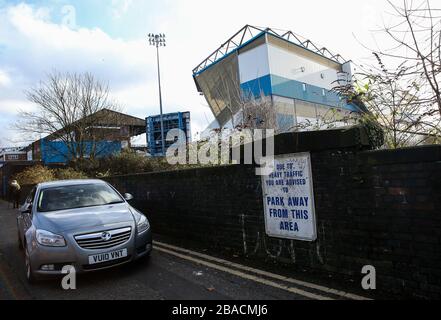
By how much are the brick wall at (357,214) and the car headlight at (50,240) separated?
300cm

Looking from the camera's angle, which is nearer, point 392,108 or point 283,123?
point 392,108

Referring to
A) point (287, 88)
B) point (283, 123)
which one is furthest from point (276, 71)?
point (283, 123)

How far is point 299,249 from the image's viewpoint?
5.46 metres

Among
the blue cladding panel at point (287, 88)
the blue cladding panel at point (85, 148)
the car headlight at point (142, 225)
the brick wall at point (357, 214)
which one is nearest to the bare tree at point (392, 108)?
the brick wall at point (357, 214)

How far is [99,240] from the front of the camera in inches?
210

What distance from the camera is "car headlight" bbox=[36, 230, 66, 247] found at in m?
5.22

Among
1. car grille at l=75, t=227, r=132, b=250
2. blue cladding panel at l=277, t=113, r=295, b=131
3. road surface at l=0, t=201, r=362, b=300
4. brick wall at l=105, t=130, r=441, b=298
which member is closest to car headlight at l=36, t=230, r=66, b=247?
car grille at l=75, t=227, r=132, b=250

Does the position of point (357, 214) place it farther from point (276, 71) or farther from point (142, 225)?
point (276, 71)

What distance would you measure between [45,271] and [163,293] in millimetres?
1866

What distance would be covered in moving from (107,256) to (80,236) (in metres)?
0.50

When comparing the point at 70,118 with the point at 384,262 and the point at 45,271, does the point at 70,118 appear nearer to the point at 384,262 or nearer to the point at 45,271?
the point at 45,271

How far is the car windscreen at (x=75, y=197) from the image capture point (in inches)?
254

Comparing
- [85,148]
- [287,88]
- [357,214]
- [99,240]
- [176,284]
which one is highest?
[287,88]

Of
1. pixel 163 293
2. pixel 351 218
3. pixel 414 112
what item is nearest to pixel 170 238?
pixel 163 293
